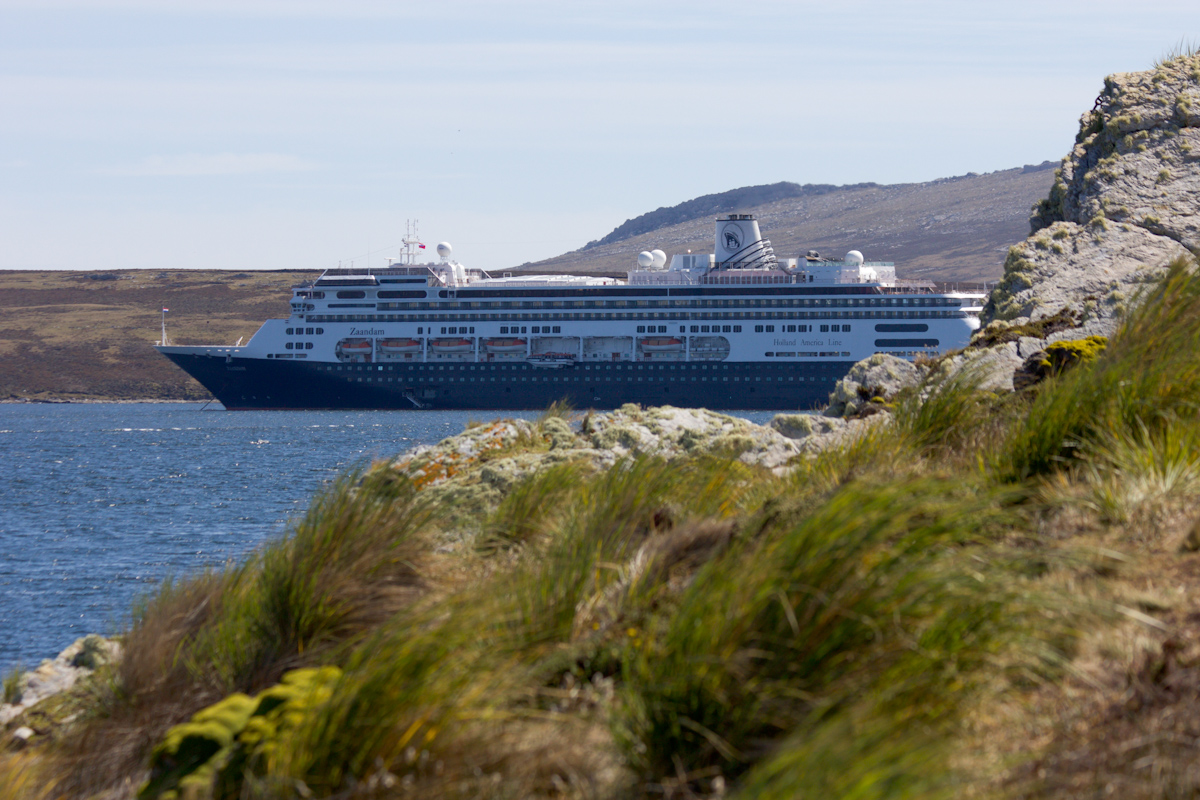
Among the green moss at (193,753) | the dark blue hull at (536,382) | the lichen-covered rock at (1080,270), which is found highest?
the lichen-covered rock at (1080,270)

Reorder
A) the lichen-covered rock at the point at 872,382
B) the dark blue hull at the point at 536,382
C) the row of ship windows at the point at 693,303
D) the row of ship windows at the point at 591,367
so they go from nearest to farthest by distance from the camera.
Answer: the lichen-covered rock at the point at 872,382
the dark blue hull at the point at 536,382
the row of ship windows at the point at 591,367
the row of ship windows at the point at 693,303

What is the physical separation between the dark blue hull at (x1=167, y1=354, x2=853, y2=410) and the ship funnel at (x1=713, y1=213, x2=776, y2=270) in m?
8.51

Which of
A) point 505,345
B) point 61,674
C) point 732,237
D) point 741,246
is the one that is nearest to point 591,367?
point 505,345

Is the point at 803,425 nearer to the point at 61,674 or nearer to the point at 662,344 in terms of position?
the point at 61,674

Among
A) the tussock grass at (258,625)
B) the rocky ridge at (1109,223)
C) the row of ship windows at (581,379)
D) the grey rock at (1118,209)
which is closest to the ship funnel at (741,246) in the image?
the row of ship windows at (581,379)

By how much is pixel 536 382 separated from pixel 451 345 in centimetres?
549

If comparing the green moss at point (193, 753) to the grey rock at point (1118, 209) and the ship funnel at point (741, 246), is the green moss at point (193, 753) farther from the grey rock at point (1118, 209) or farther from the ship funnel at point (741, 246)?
the ship funnel at point (741, 246)

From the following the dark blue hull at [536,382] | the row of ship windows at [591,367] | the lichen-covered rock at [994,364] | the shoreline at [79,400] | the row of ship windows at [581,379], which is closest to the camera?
the lichen-covered rock at [994,364]

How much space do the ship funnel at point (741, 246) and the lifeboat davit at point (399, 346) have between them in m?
18.9

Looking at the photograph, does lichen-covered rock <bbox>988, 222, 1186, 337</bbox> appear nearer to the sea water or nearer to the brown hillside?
the sea water

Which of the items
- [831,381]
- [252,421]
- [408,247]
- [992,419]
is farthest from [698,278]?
[992,419]

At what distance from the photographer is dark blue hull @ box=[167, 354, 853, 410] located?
61281 millimetres

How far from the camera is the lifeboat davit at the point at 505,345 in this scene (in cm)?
6312

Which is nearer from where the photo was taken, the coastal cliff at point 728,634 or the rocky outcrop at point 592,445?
the coastal cliff at point 728,634
